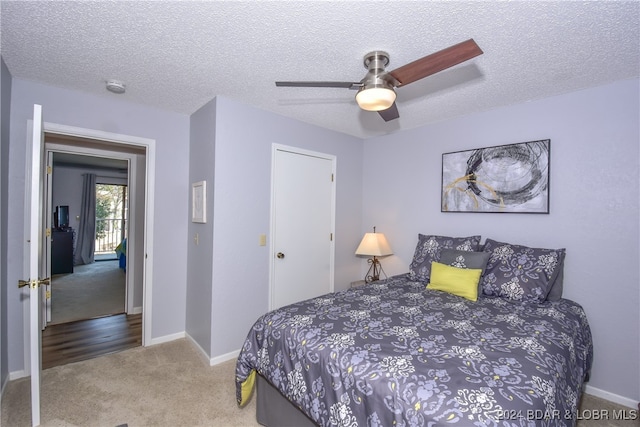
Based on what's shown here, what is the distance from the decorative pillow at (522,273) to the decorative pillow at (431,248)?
28 centimetres

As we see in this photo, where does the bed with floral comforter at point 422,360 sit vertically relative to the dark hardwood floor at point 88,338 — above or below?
above

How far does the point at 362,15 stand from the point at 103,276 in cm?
696

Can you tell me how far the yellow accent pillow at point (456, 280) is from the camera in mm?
2318

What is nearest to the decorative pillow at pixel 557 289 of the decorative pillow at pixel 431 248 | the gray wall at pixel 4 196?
the decorative pillow at pixel 431 248

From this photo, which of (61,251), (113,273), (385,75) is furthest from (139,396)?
(61,251)

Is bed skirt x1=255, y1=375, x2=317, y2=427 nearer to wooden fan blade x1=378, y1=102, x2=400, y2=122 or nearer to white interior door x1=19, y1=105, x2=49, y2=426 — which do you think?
white interior door x1=19, y1=105, x2=49, y2=426

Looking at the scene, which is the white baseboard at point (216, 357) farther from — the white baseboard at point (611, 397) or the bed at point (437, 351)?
the white baseboard at point (611, 397)

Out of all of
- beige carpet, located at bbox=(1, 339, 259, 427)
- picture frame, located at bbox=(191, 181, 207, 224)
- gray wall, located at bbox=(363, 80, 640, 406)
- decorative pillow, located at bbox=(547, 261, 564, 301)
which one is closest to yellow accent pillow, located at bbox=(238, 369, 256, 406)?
beige carpet, located at bbox=(1, 339, 259, 427)

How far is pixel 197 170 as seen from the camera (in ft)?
10.0

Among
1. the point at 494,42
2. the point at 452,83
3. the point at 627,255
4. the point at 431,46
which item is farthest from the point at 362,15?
the point at 627,255

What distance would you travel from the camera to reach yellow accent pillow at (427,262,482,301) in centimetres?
232

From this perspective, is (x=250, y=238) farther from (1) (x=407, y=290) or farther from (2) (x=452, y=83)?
(2) (x=452, y=83)

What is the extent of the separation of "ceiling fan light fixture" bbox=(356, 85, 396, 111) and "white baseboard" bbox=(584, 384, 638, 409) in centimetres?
275

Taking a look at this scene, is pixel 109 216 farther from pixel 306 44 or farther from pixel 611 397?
pixel 611 397
